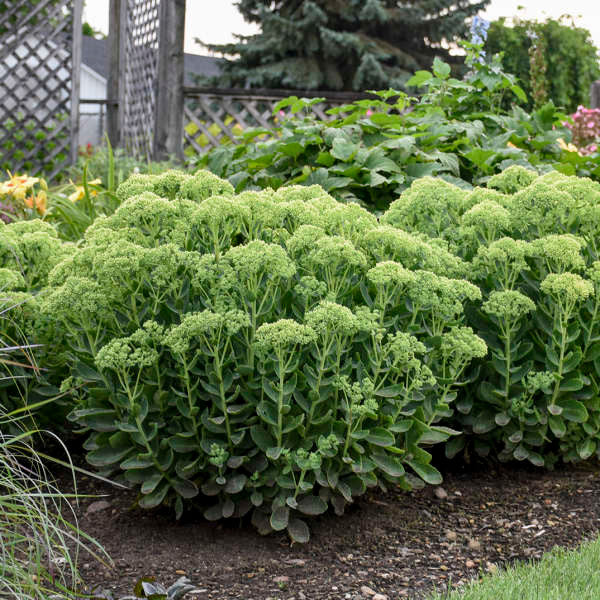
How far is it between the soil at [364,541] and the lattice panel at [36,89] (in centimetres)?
767

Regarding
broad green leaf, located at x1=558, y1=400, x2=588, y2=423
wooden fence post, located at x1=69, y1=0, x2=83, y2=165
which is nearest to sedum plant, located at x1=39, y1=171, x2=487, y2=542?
broad green leaf, located at x1=558, y1=400, x2=588, y2=423

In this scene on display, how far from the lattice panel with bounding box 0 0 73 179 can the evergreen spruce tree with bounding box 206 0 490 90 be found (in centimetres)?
897

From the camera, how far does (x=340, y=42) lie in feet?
58.3

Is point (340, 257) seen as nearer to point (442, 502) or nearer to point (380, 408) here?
point (380, 408)

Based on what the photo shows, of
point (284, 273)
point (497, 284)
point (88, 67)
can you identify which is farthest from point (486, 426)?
point (88, 67)

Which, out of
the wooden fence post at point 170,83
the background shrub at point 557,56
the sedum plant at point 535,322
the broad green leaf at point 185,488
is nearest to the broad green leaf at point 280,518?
the broad green leaf at point 185,488

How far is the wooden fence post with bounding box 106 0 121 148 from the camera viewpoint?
441 inches

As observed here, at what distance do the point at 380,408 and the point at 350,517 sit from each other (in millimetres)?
430

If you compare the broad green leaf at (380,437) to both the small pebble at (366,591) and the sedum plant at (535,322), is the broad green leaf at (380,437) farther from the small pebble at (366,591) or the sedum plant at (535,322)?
the sedum plant at (535,322)

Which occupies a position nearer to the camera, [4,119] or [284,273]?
[284,273]

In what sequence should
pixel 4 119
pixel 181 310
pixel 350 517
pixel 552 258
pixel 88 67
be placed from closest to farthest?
1. pixel 181 310
2. pixel 350 517
3. pixel 552 258
4. pixel 4 119
5. pixel 88 67

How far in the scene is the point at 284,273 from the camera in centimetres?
227

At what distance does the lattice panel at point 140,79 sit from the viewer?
359 inches

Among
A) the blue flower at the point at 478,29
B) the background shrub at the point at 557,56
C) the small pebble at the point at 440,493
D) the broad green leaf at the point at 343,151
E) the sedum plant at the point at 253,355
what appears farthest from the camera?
the background shrub at the point at 557,56
